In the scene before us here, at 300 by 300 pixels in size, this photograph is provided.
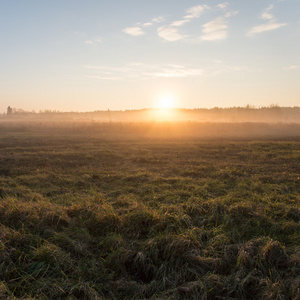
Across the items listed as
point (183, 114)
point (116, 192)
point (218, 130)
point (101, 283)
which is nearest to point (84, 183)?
point (116, 192)

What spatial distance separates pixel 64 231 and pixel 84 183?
12.8ft

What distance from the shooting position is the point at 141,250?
427 cm

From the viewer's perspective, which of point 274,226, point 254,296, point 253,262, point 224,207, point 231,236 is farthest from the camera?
point 224,207

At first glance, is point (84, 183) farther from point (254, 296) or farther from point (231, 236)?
point (254, 296)

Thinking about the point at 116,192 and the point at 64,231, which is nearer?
the point at 64,231

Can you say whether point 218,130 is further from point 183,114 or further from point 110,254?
point 183,114

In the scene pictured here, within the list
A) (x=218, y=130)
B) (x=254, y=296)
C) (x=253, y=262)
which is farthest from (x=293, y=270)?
(x=218, y=130)

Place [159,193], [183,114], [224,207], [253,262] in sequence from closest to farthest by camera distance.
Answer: [253,262], [224,207], [159,193], [183,114]

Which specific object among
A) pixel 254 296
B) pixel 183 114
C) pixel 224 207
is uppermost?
pixel 183 114

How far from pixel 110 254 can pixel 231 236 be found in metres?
2.39

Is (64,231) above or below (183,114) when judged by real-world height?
below

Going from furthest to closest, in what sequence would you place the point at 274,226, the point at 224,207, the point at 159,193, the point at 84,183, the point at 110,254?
the point at 84,183, the point at 159,193, the point at 224,207, the point at 274,226, the point at 110,254

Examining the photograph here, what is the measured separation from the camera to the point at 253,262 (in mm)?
3865

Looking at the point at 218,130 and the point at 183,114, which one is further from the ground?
the point at 183,114
